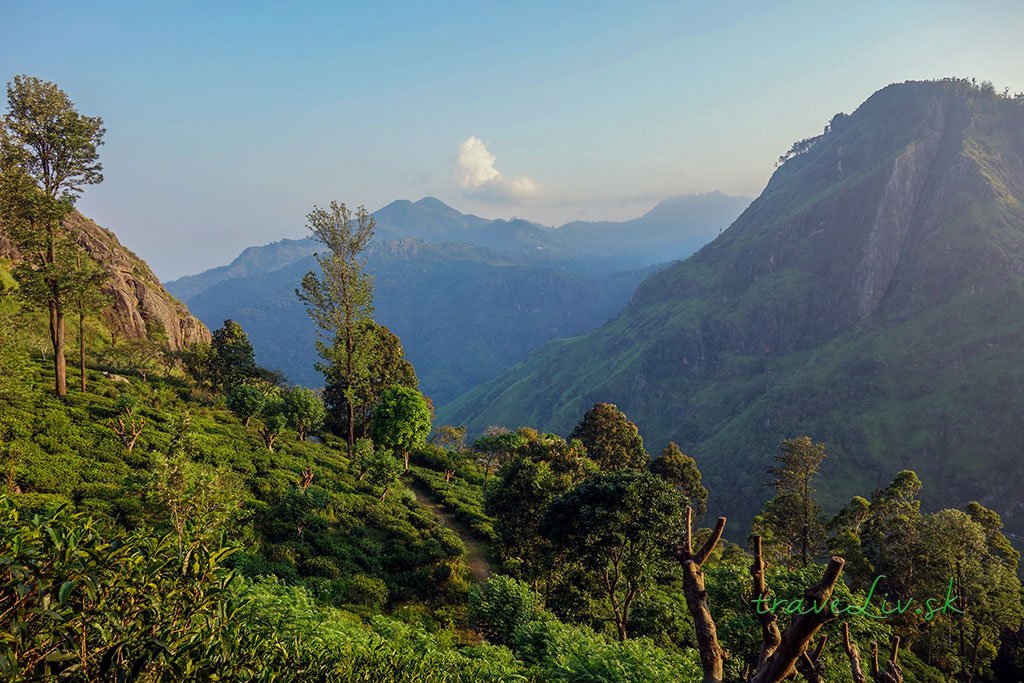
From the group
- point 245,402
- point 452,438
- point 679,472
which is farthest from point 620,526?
point 452,438

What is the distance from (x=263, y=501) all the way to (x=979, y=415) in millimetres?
175657

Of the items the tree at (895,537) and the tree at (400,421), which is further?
the tree at (400,421)

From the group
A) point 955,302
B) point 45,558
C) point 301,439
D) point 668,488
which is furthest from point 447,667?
point 955,302

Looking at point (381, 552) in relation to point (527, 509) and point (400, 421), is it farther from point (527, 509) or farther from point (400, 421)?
point (400, 421)

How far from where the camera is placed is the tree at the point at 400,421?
40.3 meters

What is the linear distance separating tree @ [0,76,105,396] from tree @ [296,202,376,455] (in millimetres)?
13193

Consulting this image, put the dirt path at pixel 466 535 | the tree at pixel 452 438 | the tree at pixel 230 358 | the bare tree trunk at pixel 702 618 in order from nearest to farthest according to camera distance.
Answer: the bare tree trunk at pixel 702 618, the dirt path at pixel 466 535, the tree at pixel 230 358, the tree at pixel 452 438

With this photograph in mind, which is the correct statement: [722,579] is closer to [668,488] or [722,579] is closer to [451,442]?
[668,488]

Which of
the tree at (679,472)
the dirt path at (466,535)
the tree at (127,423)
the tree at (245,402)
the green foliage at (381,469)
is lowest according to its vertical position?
the tree at (679,472)

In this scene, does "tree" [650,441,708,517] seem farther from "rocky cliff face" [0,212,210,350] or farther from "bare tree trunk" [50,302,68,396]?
"rocky cliff face" [0,212,210,350]

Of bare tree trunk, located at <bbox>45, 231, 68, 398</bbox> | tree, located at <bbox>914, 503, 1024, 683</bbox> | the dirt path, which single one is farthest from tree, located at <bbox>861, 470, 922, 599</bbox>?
bare tree trunk, located at <bbox>45, 231, 68, 398</bbox>

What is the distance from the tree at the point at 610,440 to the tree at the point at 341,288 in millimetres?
21905

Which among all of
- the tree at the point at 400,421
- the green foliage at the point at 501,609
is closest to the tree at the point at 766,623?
the green foliage at the point at 501,609

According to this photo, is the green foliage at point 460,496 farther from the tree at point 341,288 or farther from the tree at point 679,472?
the tree at point 679,472
